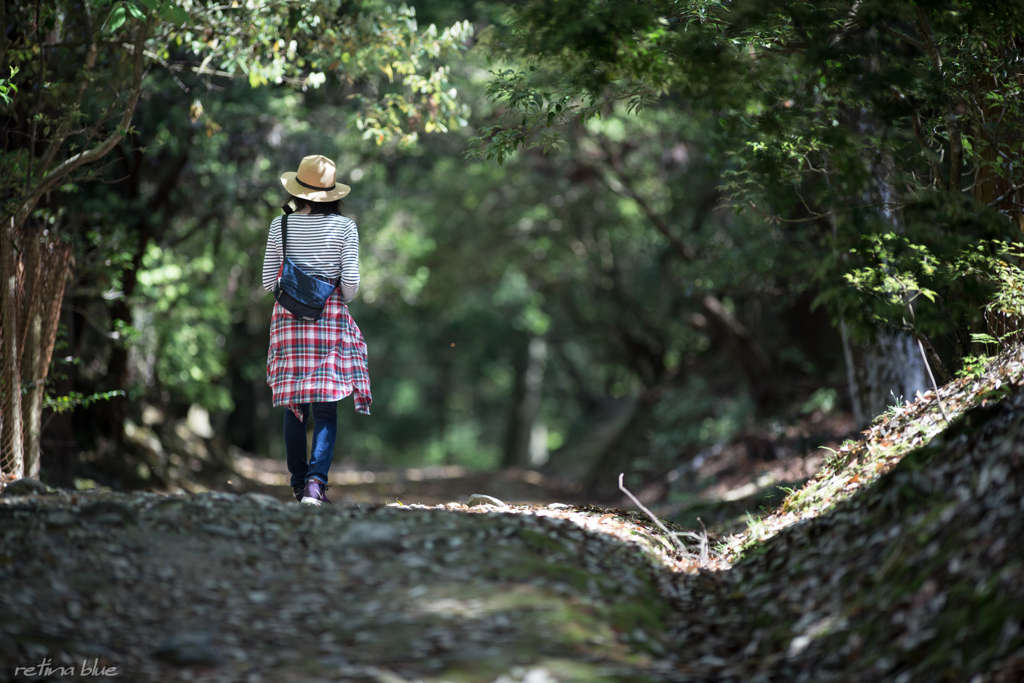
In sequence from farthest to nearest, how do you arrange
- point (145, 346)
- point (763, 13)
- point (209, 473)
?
1. point (209, 473)
2. point (145, 346)
3. point (763, 13)

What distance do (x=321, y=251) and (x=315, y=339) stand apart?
56 cm

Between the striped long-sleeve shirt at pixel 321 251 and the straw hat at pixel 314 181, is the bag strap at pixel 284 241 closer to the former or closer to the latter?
the striped long-sleeve shirt at pixel 321 251

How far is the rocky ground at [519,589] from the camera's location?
2.99 meters

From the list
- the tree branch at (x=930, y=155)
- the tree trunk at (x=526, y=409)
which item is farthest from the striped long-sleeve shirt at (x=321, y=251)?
the tree trunk at (x=526, y=409)

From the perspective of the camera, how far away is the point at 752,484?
1028 centimetres

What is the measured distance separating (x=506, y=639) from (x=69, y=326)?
6.51 metres

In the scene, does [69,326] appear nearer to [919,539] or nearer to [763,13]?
[763,13]

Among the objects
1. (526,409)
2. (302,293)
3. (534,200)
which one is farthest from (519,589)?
(526,409)

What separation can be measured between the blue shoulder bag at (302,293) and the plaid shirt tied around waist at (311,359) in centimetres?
7

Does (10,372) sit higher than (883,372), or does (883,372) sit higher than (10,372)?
(10,372)

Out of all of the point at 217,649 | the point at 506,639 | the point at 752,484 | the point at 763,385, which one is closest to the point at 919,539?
the point at 506,639

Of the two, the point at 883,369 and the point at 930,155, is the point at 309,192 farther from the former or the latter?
the point at 883,369

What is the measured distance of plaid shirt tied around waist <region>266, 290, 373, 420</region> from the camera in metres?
5.28

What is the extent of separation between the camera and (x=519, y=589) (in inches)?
143
